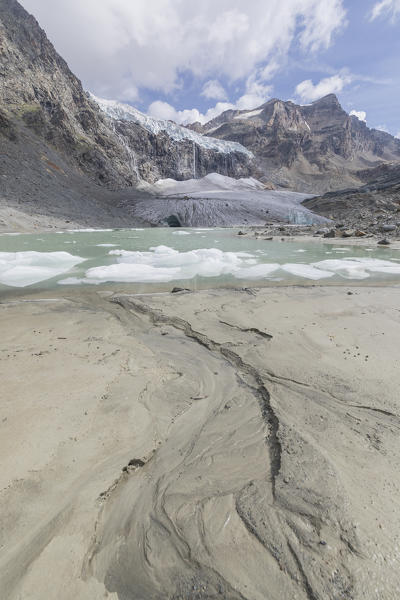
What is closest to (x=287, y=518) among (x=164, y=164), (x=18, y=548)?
(x=18, y=548)

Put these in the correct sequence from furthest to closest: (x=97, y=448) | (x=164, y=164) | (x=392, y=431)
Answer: (x=164, y=164)
(x=392, y=431)
(x=97, y=448)

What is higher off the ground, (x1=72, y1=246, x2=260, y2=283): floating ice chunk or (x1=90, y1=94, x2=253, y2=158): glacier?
(x1=90, y1=94, x2=253, y2=158): glacier

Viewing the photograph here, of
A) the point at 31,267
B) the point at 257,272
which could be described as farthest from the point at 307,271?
the point at 31,267

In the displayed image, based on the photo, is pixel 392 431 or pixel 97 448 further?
pixel 392 431

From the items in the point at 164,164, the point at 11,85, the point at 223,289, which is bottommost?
the point at 223,289

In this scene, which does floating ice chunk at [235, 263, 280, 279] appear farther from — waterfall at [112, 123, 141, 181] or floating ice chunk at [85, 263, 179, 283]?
waterfall at [112, 123, 141, 181]

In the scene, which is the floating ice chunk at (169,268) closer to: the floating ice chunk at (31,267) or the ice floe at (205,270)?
the ice floe at (205,270)

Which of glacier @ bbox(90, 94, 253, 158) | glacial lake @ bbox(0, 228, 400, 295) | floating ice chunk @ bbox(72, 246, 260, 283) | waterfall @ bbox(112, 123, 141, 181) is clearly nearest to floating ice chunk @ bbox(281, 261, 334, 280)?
glacial lake @ bbox(0, 228, 400, 295)

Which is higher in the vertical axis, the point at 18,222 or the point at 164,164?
the point at 164,164

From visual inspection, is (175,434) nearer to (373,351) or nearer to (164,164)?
(373,351)
